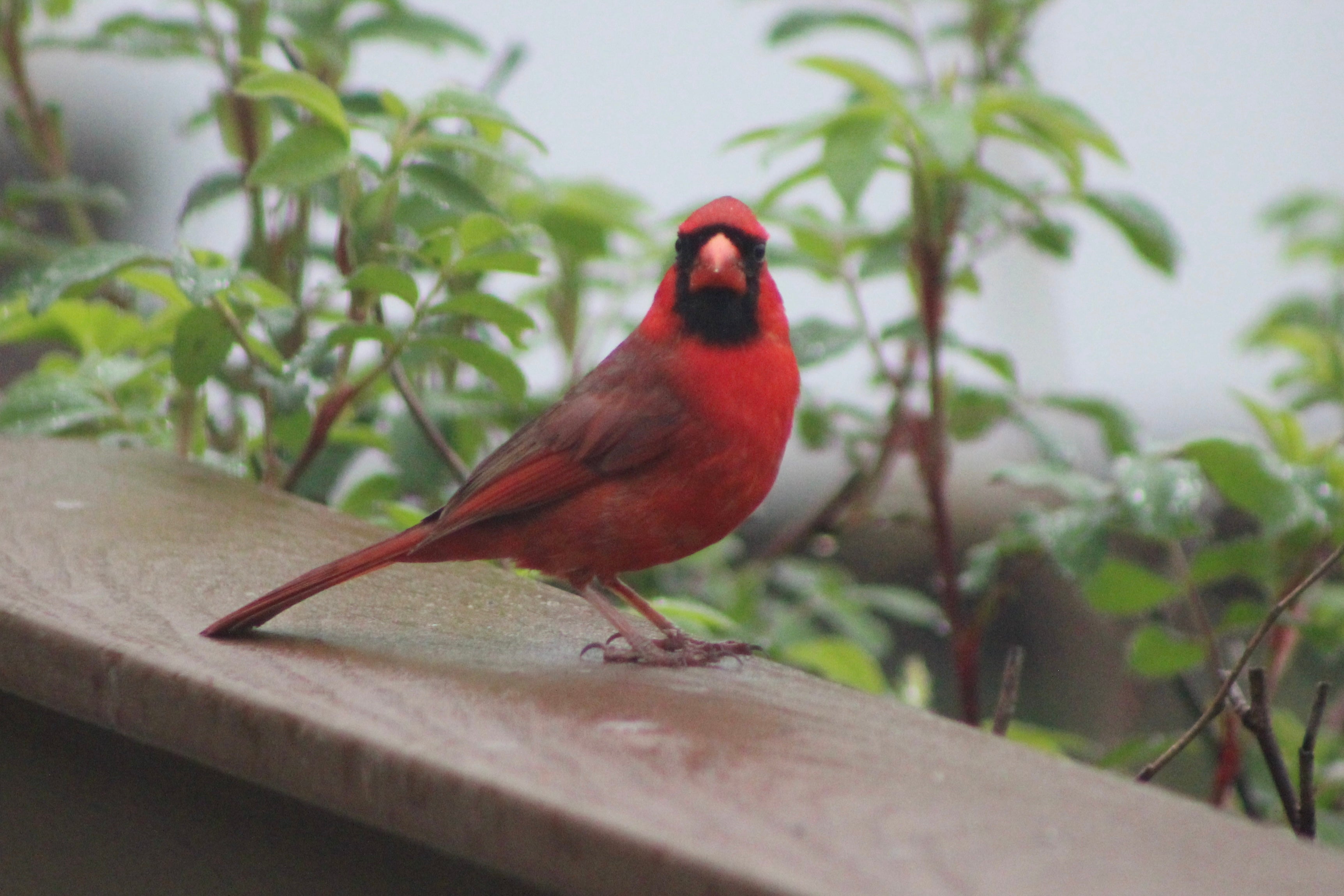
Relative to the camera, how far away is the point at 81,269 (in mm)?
1675

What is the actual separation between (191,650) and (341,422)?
3.32 ft

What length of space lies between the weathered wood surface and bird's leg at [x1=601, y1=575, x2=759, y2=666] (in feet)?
0.17

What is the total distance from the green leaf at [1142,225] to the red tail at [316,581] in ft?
3.55

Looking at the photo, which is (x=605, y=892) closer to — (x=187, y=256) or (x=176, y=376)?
(x=187, y=256)

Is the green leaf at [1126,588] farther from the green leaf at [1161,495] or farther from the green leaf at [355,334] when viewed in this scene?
the green leaf at [355,334]

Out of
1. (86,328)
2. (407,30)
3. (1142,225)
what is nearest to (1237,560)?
(1142,225)

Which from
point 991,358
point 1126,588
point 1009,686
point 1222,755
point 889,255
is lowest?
point 1222,755

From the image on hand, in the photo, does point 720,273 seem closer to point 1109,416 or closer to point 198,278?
point 198,278

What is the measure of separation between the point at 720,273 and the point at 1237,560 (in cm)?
85

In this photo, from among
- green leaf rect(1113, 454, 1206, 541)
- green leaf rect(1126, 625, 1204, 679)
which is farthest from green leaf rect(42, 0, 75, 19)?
green leaf rect(1126, 625, 1204, 679)

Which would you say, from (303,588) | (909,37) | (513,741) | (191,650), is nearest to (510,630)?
(303,588)

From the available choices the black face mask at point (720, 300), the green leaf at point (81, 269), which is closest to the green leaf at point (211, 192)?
the green leaf at point (81, 269)

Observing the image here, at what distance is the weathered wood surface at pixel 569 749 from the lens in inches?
31.7

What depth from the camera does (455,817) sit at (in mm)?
889
